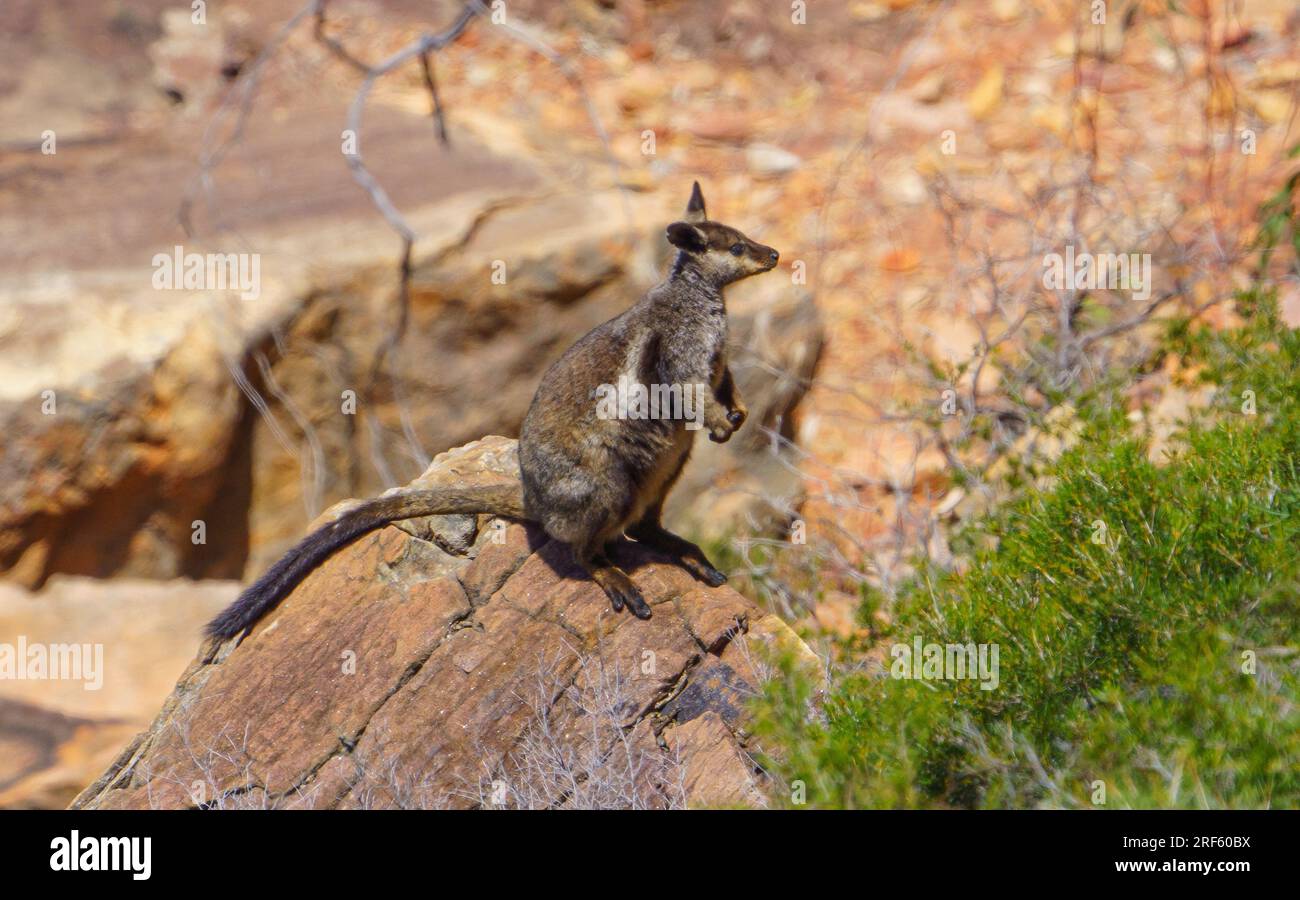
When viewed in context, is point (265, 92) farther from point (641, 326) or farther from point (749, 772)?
point (749, 772)

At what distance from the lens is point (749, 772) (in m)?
5.32

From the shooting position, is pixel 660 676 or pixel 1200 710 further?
pixel 660 676

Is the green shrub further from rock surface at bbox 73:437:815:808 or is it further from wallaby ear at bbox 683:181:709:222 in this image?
wallaby ear at bbox 683:181:709:222

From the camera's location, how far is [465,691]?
5.82m

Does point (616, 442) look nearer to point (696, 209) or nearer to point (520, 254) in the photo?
point (696, 209)

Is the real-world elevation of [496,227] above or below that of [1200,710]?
above

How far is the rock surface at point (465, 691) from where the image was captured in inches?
216

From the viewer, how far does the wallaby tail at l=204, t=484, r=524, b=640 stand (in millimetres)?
6266

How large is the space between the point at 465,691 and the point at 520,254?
4661 millimetres

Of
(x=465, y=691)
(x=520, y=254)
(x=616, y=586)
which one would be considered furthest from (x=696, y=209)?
(x=520, y=254)

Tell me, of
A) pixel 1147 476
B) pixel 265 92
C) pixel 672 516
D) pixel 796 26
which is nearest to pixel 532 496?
pixel 1147 476

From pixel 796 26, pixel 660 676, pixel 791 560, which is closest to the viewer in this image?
pixel 660 676

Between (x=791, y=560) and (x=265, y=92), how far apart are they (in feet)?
25.9

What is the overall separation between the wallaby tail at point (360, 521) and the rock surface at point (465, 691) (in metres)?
0.08
